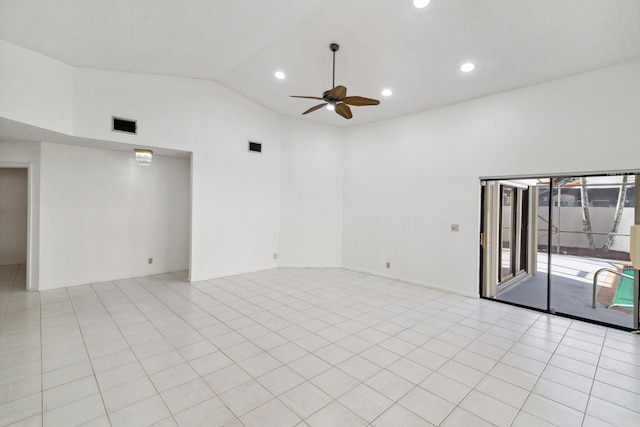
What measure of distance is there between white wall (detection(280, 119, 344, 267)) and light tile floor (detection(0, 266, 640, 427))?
2.22 meters

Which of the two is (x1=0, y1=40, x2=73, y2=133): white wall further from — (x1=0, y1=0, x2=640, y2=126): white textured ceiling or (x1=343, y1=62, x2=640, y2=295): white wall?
(x1=343, y1=62, x2=640, y2=295): white wall

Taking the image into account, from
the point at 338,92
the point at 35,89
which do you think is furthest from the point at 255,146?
the point at 35,89

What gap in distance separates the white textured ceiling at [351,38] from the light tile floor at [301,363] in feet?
11.4

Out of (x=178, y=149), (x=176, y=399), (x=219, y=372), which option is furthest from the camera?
(x=178, y=149)

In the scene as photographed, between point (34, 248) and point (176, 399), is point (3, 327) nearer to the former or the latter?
point (34, 248)

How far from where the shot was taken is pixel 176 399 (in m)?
2.20

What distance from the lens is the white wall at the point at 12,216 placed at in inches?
247

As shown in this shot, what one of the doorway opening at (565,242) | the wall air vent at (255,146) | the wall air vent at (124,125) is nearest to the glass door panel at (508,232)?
the doorway opening at (565,242)

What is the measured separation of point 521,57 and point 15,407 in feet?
20.1

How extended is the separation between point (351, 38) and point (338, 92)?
0.80 metres

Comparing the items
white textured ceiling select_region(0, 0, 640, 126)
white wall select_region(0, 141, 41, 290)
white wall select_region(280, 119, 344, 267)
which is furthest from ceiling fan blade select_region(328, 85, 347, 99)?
white wall select_region(0, 141, 41, 290)

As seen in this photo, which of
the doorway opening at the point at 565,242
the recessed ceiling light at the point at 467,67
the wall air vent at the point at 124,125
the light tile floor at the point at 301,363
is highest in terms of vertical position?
the recessed ceiling light at the point at 467,67

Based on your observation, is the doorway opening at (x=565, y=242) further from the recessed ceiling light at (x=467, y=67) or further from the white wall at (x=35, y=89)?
the white wall at (x=35, y=89)

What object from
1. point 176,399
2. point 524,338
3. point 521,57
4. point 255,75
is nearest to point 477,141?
point 521,57
